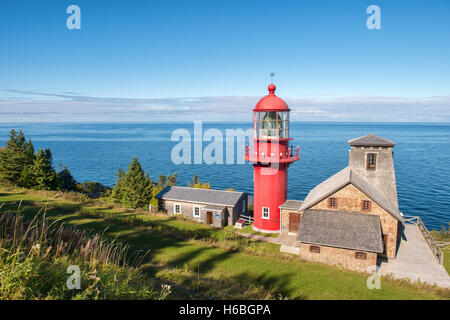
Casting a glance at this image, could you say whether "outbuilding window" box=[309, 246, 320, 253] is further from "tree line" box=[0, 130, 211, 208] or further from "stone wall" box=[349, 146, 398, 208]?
"tree line" box=[0, 130, 211, 208]

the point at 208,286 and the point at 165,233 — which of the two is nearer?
the point at 208,286

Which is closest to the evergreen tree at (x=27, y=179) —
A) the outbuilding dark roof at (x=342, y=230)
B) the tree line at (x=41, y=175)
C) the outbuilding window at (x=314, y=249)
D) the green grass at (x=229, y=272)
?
the tree line at (x=41, y=175)

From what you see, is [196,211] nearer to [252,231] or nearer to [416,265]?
[252,231]

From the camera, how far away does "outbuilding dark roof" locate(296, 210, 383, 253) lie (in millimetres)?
16125

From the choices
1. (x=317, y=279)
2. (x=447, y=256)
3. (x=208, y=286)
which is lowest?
(x=447, y=256)

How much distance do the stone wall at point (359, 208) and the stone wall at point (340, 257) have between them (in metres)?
A: 3.06

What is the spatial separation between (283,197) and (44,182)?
29.1 metres

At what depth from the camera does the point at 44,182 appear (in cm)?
3284

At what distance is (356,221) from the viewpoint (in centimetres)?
1762

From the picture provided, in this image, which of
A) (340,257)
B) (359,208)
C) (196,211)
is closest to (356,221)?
(359,208)

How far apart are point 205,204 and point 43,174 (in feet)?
70.1

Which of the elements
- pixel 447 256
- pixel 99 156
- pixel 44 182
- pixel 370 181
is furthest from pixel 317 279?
pixel 99 156

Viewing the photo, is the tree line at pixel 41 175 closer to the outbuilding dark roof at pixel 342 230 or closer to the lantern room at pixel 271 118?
the lantern room at pixel 271 118

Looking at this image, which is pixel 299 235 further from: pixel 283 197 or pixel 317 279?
pixel 283 197
